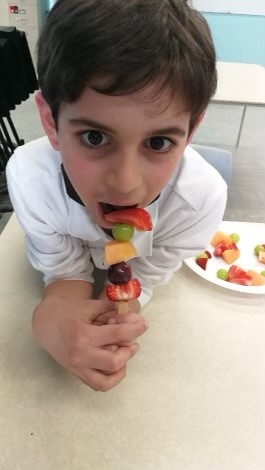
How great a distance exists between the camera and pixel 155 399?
2.39ft

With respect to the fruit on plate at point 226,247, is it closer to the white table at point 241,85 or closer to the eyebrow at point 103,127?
the eyebrow at point 103,127

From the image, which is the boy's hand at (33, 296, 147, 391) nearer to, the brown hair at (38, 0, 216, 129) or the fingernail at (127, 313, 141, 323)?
the fingernail at (127, 313, 141, 323)

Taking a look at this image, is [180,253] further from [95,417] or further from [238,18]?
[238,18]

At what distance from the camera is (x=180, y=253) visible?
36.7 inches

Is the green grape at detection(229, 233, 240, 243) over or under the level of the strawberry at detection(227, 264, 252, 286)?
over

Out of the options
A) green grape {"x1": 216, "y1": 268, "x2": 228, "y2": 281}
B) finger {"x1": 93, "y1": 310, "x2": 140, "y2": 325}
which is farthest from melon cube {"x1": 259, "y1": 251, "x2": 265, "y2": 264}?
finger {"x1": 93, "y1": 310, "x2": 140, "y2": 325}

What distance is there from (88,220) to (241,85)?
2286 millimetres

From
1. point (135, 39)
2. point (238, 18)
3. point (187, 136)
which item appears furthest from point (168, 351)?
point (238, 18)

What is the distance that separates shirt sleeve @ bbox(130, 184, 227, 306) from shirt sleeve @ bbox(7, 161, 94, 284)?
0.16 meters

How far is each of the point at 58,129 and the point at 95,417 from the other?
48 cm

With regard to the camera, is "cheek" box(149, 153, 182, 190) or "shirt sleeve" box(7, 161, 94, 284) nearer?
"cheek" box(149, 153, 182, 190)

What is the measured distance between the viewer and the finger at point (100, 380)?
0.70 metres

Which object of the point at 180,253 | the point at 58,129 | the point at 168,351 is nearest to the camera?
the point at 58,129

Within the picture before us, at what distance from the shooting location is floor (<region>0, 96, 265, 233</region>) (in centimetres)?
275
